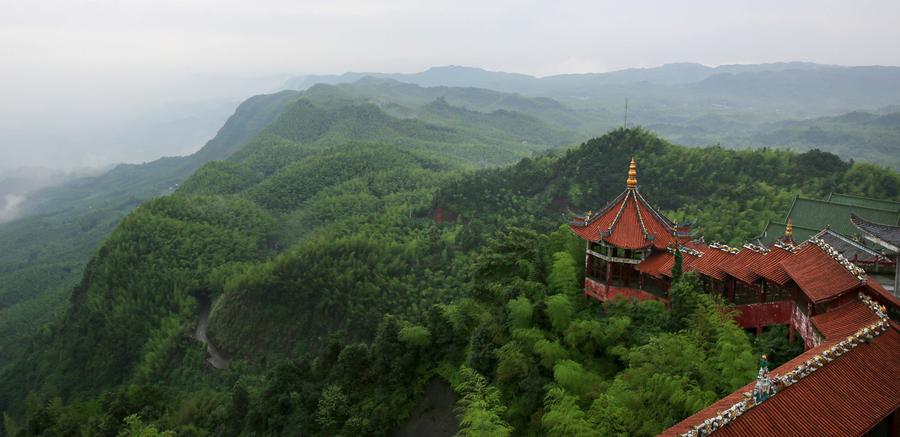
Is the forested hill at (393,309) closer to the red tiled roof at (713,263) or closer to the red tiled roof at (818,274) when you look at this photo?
the red tiled roof at (713,263)

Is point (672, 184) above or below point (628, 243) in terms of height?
below

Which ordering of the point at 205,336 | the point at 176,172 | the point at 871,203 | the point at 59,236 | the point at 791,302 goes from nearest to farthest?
the point at 791,302
the point at 871,203
the point at 205,336
the point at 59,236
the point at 176,172

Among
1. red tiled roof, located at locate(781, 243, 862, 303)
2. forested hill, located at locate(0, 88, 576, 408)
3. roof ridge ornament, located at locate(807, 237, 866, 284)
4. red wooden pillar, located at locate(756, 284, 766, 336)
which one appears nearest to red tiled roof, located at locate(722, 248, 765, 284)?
red wooden pillar, located at locate(756, 284, 766, 336)

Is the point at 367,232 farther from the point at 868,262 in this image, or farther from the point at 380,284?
the point at 868,262

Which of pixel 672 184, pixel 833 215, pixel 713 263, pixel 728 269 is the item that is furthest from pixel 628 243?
→ pixel 672 184

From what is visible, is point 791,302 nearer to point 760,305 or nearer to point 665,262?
point 760,305

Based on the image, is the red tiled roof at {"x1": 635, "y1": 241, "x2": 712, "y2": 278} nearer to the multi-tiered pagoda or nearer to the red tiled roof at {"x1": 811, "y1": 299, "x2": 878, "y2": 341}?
the multi-tiered pagoda
